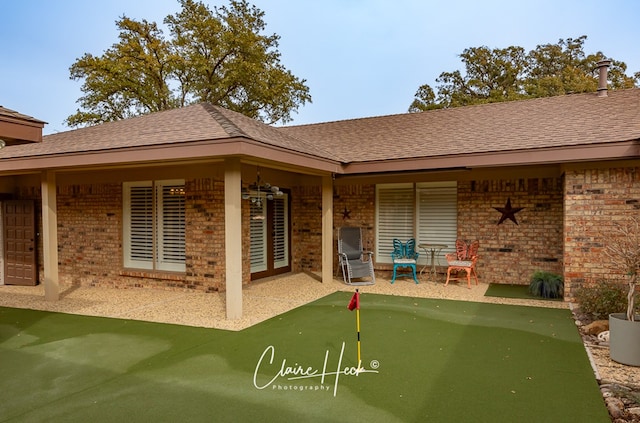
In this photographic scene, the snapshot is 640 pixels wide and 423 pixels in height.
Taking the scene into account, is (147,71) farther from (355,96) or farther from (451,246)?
(451,246)

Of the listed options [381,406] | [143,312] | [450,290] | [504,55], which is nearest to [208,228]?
[143,312]

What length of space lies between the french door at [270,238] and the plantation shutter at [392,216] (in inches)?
82.6

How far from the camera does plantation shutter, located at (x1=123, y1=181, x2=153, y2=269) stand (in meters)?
8.68

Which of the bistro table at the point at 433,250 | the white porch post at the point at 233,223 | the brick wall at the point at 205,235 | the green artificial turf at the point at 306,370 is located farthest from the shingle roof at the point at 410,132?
the green artificial turf at the point at 306,370

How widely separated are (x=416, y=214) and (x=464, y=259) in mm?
1384

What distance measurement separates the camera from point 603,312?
5.77 meters

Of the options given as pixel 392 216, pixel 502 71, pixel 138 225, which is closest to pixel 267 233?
pixel 138 225

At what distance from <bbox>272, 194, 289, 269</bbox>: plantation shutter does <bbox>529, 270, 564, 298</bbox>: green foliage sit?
16.7 ft

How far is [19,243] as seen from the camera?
9656mm

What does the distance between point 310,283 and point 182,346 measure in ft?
14.0

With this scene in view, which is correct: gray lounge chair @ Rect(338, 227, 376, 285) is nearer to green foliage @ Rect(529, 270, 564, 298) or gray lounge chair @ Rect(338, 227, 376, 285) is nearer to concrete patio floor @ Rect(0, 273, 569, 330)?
concrete patio floor @ Rect(0, 273, 569, 330)

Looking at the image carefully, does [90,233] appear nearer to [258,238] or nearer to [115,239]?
[115,239]

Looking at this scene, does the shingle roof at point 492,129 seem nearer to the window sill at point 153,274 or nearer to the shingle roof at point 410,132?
the shingle roof at point 410,132

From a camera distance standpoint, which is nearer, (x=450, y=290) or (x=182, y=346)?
(x=182, y=346)
